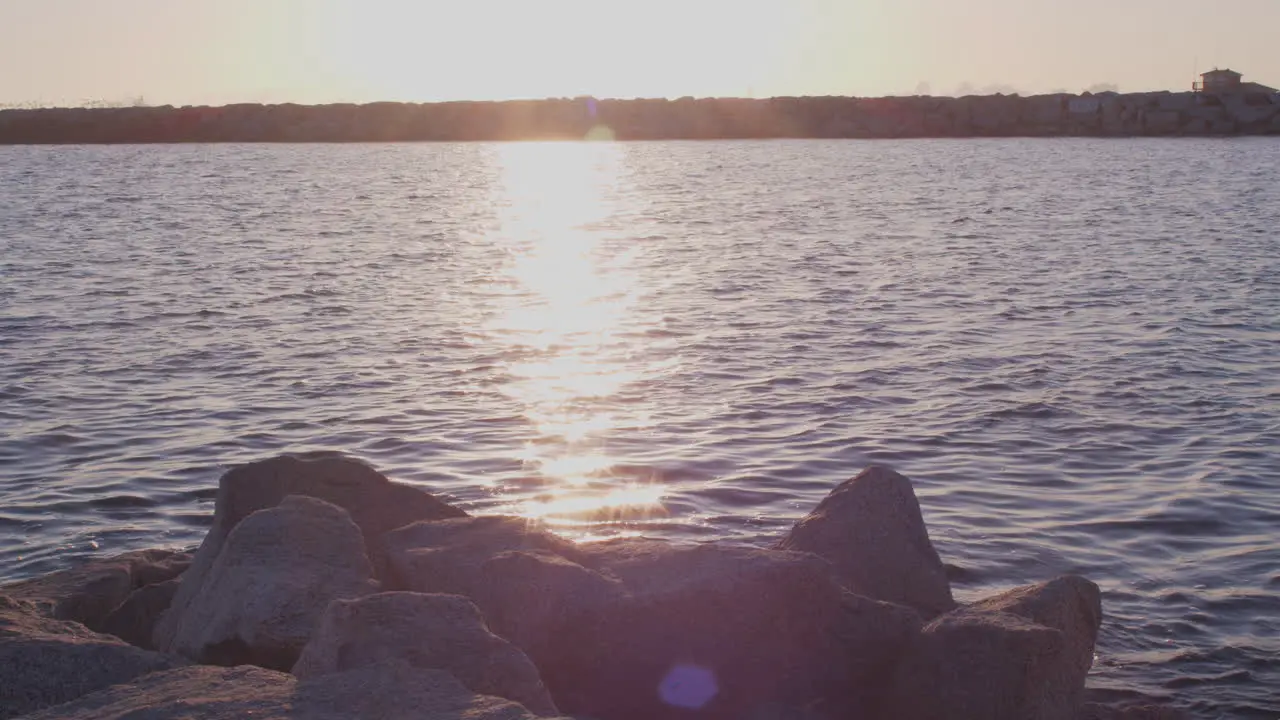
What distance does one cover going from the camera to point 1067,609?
223 inches

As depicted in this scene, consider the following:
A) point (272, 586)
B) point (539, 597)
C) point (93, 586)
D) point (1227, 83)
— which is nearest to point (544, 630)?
point (539, 597)

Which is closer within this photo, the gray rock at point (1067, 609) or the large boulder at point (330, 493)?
the gray rock at point (1067, 609)

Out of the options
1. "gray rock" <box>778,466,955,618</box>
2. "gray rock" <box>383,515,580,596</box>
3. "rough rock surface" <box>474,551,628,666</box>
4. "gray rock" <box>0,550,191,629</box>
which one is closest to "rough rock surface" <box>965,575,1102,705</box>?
"gray rock" <box>778,466,955,618</box>

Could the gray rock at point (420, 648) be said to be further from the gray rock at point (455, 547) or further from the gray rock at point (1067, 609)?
the gray rock at point (1067, 609)

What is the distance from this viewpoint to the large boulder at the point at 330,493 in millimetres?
6652

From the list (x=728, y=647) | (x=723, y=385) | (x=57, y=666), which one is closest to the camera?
(x=57, y=666)

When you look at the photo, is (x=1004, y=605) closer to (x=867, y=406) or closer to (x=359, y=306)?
(x=867, y=406)

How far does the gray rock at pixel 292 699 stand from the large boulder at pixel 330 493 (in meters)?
1.69

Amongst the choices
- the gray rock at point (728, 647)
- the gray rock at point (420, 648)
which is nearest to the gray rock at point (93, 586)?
the gray rock at point (420, 648)

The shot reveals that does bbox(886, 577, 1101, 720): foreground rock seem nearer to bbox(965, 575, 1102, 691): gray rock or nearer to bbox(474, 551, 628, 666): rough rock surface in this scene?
bbox(965, 575, 1102, 691): gray rock

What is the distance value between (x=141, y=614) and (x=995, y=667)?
3902 mm

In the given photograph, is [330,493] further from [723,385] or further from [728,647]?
[723,385]

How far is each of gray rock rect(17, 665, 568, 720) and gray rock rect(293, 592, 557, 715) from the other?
0.42ft

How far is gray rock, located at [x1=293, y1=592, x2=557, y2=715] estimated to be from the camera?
15.6 feet
